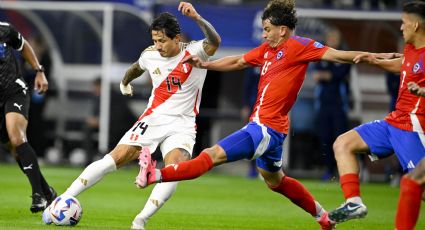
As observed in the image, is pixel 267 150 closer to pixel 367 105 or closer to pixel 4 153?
pixel 367 105

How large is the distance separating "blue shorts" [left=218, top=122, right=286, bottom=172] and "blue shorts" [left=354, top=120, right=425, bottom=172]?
2.77 feet

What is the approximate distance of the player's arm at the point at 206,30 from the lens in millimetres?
9844

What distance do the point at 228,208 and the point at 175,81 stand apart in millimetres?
3577

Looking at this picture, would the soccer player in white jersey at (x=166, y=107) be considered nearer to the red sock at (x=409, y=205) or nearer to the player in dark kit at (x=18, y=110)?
the player in dark kit at (x=18, y=110)

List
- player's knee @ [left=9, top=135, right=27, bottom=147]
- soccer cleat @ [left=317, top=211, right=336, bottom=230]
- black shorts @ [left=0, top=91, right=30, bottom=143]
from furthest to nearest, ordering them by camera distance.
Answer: black shorts @ [left=0, top=91, right=30, bottom=143]
player's knee @ [left=9, top=135, right=27, bottom=147]
soccer cleat @ [left=317, top=211, right=336, bottom=230]

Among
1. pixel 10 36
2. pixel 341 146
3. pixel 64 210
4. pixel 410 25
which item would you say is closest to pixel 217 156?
pixel 341 146

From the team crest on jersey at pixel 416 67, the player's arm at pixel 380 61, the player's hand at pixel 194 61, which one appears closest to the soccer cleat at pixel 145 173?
the player's hand at pixel 194 61

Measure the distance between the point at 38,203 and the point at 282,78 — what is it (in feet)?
10.3

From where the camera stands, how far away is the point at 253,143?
957cm

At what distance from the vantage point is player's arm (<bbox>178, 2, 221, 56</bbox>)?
388 inches

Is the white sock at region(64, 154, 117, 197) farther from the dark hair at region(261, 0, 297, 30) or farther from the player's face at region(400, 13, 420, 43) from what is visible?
the player's face at region(400, 13, 420, 43)

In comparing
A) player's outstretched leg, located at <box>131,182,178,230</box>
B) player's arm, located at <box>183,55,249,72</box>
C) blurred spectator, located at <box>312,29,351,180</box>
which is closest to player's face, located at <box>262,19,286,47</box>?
player's arm, located at <box>183,55,249,72</box>

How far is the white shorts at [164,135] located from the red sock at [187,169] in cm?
87

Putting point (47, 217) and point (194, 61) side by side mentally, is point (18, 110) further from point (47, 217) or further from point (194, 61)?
point (194, 61)
